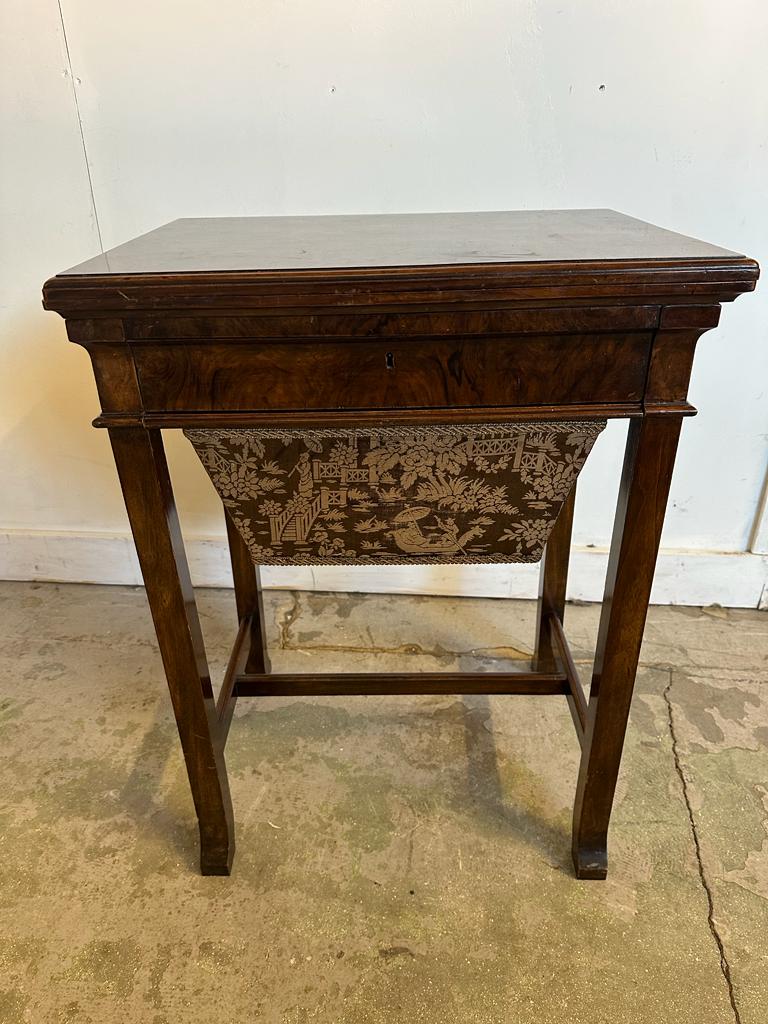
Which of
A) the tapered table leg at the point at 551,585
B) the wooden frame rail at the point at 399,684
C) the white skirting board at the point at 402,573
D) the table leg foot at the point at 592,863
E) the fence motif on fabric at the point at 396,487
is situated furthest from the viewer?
the white skirting board at the point at 402,573

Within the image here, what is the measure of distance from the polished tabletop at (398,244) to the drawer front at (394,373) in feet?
0.34

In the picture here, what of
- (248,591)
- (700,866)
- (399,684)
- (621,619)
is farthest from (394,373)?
(700,866)

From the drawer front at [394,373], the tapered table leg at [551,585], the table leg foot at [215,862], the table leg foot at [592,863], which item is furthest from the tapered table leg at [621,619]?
the table leg foot at [215,862]

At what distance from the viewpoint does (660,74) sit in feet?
5.23

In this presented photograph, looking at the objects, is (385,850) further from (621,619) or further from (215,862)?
(621,619)

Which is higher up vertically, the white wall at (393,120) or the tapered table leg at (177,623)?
the white wall at (393,120)

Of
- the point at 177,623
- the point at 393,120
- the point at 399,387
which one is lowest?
the point at 177,623

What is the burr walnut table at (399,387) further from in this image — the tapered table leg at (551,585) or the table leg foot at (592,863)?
the tapered table leg at (551,585)

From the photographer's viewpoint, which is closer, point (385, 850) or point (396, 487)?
point (396, 487)

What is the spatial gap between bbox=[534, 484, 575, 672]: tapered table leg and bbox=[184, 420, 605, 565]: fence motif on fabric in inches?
13.3

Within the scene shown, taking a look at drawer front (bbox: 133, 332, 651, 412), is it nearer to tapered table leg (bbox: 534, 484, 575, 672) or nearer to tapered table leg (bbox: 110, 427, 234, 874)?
tapered table leg (bbox: 110, 427, 234, 874)

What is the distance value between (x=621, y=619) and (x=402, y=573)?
112 cm

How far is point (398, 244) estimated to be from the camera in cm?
108

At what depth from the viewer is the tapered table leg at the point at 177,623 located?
3.40 ft
